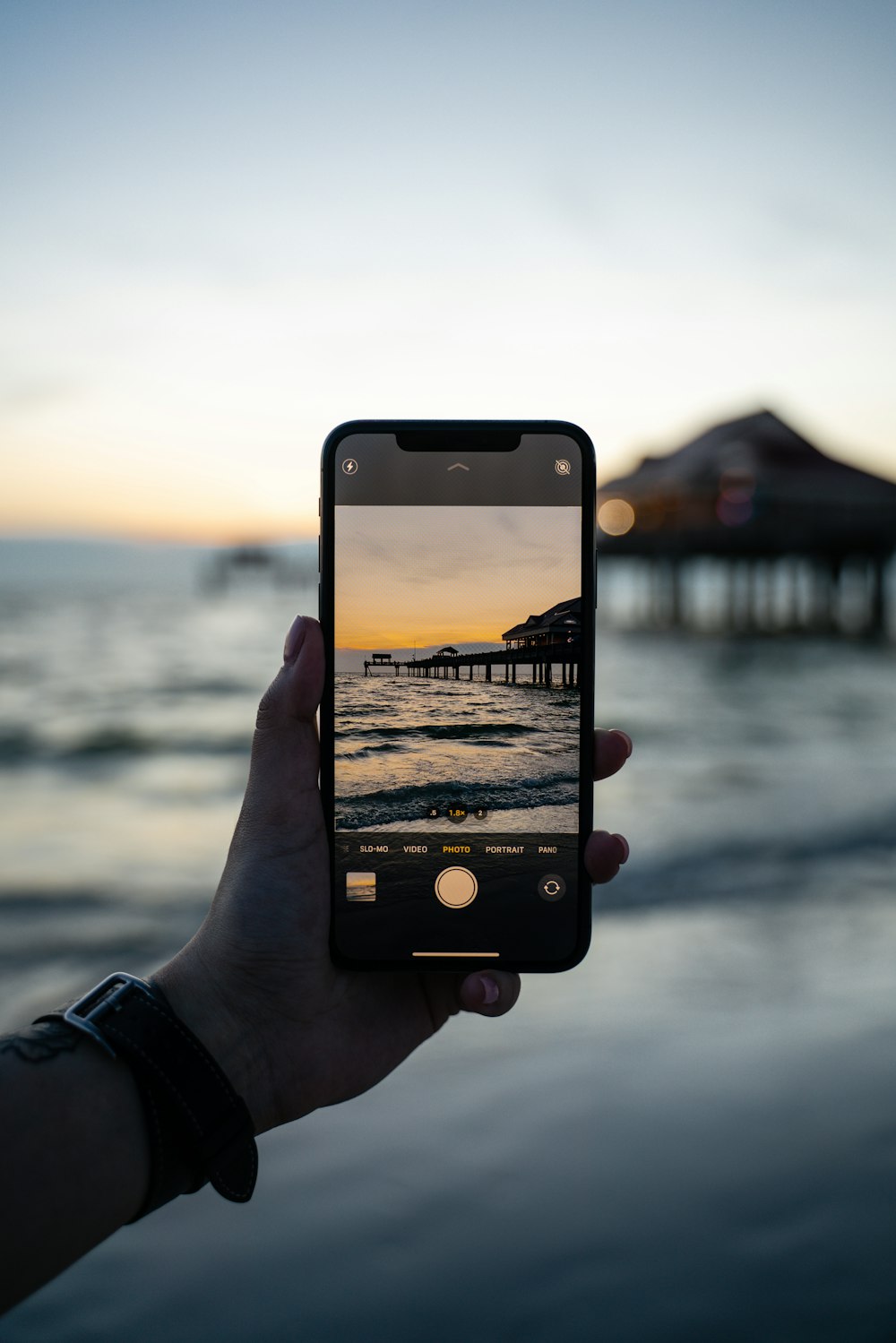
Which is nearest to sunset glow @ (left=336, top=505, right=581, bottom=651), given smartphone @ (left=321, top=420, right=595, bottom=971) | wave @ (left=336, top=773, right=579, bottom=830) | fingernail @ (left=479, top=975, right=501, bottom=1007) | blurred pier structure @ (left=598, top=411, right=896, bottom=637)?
smartphone @ (left=321, top=420, right=595, bottom=971)

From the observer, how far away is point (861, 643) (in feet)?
114

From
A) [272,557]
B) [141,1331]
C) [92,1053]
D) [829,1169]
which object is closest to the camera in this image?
[92,1053]

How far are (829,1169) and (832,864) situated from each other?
15.6 feet

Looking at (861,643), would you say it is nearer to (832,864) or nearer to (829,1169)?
(832,864)

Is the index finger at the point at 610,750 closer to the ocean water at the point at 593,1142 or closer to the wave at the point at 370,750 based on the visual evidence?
the ocean water at the point at 593,1142

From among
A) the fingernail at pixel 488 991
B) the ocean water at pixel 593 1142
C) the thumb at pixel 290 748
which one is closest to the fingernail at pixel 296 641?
the thumb at pixel 290 748

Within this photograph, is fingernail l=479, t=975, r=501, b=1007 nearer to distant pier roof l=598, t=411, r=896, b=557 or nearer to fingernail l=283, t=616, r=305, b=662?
fingernail l=283, t=616, r=305, b=662

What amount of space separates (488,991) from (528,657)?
2.08 ft

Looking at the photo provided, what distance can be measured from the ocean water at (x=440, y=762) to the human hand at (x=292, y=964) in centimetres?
7

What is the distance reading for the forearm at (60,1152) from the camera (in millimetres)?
1267

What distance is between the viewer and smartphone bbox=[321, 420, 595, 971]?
6.26 feet

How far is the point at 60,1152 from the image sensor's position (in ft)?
4.40

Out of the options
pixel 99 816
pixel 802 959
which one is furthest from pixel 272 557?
pixel 802 959

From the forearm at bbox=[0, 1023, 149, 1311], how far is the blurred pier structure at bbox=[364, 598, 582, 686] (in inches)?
33.3
